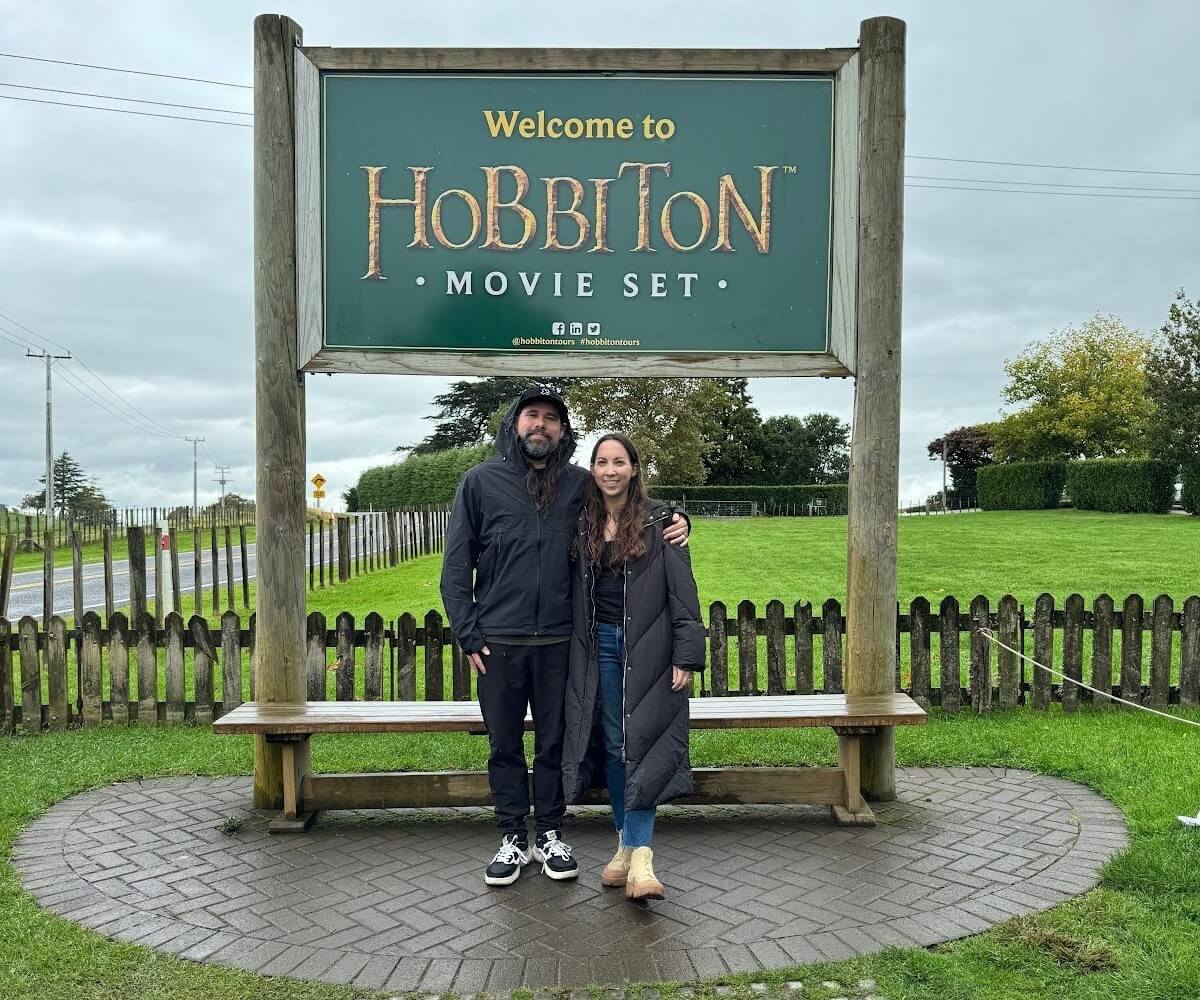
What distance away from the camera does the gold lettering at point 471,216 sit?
5332 millimetres

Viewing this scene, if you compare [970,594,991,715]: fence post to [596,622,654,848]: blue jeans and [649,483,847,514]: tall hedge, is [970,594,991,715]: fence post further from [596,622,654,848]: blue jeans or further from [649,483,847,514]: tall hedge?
[649,483,847,514]: tall hedge

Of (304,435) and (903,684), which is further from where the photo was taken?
(903,684)

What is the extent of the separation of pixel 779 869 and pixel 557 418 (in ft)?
7.61

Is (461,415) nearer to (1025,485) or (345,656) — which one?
(1025,485)

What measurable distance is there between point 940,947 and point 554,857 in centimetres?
165

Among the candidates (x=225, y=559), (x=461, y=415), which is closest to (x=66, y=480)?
(x=461, y=415)

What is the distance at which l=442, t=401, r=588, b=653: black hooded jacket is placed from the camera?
4.29 metres

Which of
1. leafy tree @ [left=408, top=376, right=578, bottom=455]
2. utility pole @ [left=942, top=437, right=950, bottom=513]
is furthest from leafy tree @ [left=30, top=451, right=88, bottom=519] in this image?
utility pole @ [left=942, top=437, right=950, bottom=513]

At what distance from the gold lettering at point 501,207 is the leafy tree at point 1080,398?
56.2m

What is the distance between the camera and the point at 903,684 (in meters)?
8.21

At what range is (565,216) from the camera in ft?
17.5

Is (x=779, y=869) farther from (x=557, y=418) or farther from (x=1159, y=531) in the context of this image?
(x=1159, y=531)

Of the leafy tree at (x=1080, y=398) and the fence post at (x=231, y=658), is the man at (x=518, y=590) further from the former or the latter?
the leafy tree at (x=1080, y=398)

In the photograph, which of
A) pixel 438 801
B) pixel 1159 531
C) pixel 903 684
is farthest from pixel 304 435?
pixel 1159 531
